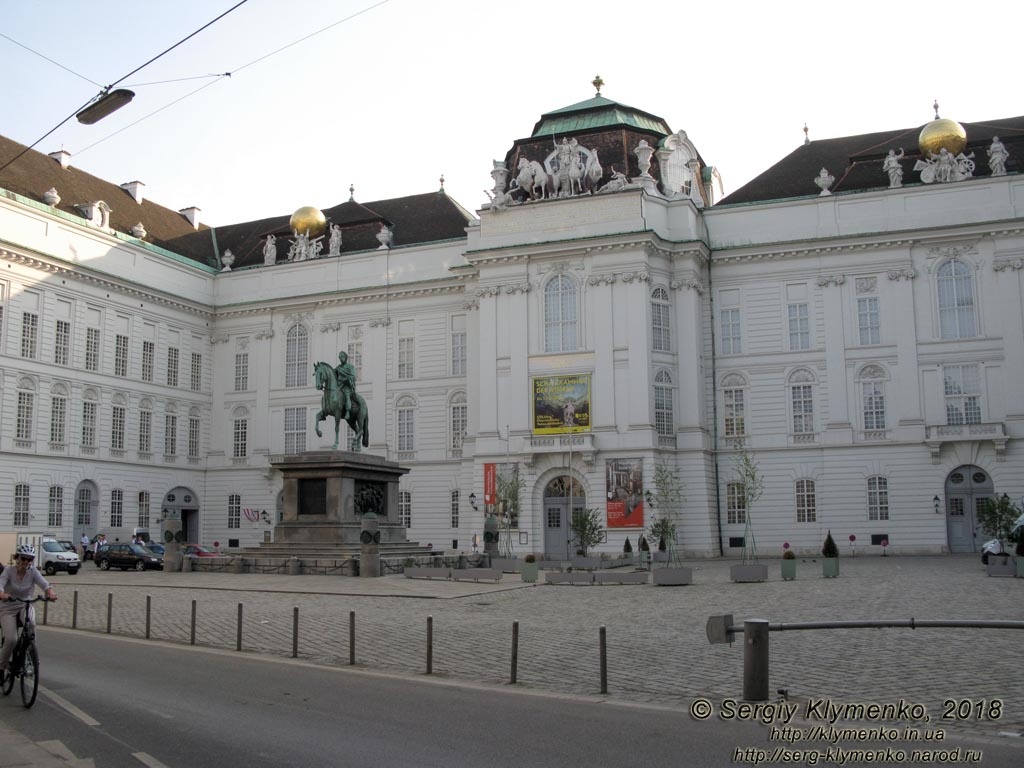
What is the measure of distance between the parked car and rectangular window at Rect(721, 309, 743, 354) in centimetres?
3267

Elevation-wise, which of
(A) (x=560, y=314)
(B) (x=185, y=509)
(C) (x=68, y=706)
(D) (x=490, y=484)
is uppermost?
(A) (x=560, y=314)

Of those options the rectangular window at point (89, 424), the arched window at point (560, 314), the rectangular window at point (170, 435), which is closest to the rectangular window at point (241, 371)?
the rectangular window at point (170, 435)

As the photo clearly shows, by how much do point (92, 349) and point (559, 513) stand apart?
2701cm

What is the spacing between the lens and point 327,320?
203ft

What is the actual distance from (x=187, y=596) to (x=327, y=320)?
36507 mm

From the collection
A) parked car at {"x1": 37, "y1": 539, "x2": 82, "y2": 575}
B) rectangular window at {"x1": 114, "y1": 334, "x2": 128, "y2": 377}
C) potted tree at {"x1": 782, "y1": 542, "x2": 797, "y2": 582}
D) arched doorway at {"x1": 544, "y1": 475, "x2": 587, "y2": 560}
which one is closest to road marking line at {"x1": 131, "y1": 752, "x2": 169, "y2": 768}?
potted tree at {"x1": 782, "y1": 542, "x2": 797, "y2": 582}

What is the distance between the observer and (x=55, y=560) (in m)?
39.5

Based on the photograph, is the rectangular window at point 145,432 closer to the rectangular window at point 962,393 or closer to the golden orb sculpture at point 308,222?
the golden orb sculpture at point 308,222

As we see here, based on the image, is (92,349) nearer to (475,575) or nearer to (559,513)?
(559,513)

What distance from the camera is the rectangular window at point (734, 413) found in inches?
2085

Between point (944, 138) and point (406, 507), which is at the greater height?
A: point (944, 138)

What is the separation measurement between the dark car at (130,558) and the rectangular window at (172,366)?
18.6 m

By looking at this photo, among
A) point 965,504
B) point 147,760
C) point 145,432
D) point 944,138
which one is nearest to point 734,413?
point 965,504

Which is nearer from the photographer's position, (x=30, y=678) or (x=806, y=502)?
(x=30, y=678)
